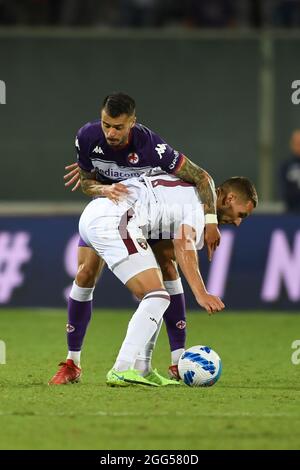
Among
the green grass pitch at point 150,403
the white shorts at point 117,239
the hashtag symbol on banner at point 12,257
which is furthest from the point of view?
the hashtag symbol on banner at point 12,257

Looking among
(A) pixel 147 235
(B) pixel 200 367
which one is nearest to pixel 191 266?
(A) pixel 147 235

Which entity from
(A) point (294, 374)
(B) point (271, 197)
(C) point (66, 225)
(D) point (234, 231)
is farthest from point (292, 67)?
(A) point (294, 374)

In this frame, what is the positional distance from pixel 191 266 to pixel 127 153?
1183 mm

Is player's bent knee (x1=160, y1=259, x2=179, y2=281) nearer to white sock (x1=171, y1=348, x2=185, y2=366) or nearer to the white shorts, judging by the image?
white sock (x1=171, y1=348, x2=185, y2=366)

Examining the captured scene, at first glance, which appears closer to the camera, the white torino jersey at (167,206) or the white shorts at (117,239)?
the white shorts at (117,239)

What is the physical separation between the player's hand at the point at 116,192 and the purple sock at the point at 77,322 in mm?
863

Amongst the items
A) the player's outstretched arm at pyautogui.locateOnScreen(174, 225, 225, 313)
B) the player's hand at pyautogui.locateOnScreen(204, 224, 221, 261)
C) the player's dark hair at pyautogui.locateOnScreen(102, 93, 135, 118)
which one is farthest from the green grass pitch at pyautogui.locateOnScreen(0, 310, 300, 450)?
the player's dark hair at pyautogui.locateOnScreen(102, 93, 135, 118)

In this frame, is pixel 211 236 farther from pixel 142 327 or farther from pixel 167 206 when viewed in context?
pixel 142 327

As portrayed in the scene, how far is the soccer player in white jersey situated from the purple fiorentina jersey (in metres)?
0.16

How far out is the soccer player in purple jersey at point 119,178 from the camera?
811cm

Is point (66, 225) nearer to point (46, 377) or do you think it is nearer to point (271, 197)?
point (271, 197)

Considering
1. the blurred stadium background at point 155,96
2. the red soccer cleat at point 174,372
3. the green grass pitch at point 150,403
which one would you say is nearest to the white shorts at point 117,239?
the green grass pitch at point 150,403

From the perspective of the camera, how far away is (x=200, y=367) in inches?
317

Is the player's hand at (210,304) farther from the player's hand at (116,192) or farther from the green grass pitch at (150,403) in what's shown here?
the player's hand at (116,192)
